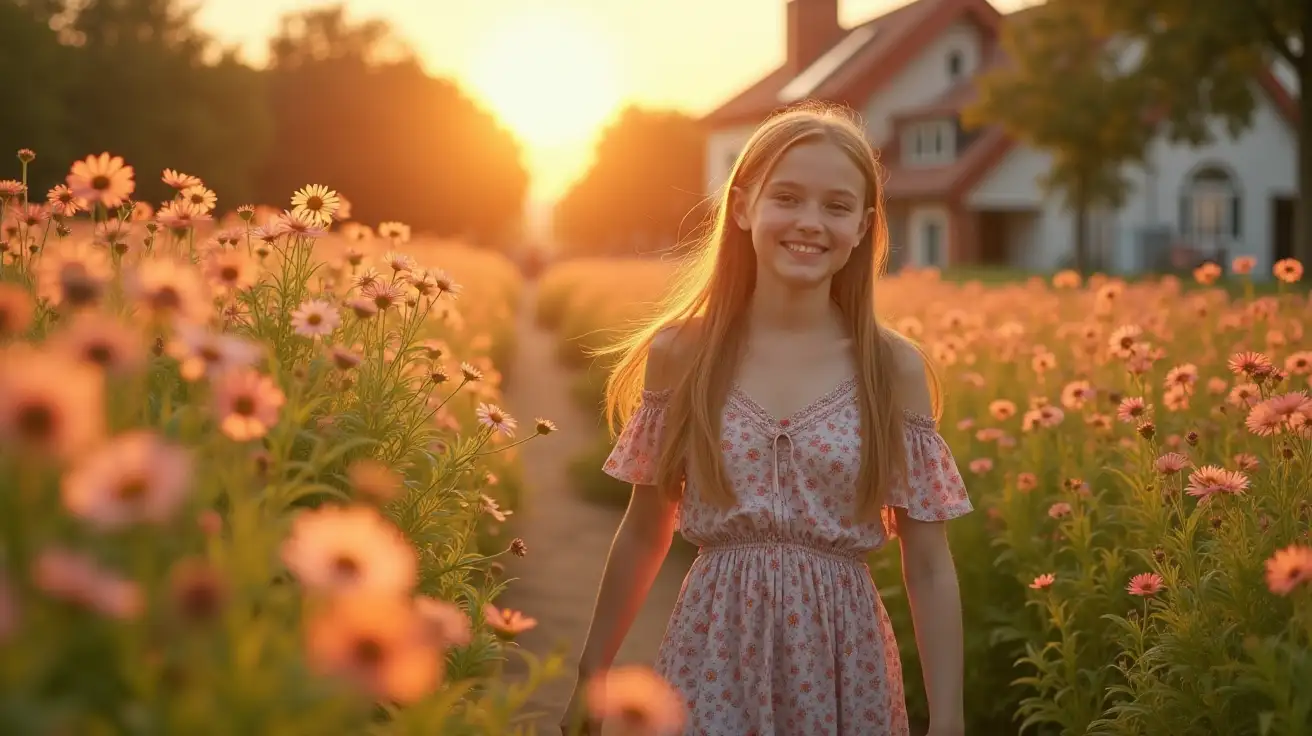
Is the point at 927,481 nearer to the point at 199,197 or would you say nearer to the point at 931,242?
the point at 199,197

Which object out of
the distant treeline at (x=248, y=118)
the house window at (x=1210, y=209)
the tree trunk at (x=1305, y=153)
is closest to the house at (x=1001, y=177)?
the house window at (x=1210, y=209)

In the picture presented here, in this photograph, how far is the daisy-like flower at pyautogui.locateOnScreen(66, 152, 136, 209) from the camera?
230 centimetres

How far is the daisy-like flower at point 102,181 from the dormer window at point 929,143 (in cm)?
3325

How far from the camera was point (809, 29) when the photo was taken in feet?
131

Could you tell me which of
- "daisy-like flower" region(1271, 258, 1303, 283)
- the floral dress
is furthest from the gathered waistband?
"daisy-like flower" region(1271, 258, 1303, 283)

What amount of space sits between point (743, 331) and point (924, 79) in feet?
114

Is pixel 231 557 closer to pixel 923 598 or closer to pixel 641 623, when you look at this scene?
pixel 923 598

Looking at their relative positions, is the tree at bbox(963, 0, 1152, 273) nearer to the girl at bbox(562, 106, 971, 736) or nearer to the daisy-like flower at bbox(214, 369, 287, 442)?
the girl at bbox(562, 106, 971, 736)

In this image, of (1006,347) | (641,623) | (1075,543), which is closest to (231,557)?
(1075,543)

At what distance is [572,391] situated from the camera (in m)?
13.1

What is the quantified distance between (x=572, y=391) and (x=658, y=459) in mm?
10452

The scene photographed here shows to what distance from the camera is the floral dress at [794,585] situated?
2.55 metres

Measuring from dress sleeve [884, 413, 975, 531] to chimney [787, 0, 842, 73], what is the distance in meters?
38.7

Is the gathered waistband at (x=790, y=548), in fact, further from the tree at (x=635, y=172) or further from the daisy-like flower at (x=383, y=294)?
the tree at (x=635, y=172)
